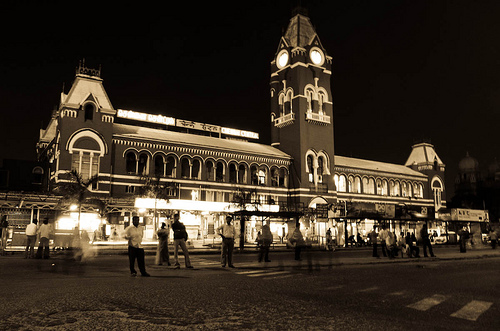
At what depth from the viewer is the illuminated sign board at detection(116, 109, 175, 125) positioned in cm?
4775

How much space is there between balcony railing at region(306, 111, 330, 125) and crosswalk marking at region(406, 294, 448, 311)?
44.2 meters

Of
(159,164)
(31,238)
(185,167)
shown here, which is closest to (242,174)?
(185,167)

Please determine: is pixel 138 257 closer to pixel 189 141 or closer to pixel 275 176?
pixel 189 141

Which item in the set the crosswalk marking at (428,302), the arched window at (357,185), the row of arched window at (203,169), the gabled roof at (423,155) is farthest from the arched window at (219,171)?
the gabled roof at (423,155)

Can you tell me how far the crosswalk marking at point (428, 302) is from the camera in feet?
27.9

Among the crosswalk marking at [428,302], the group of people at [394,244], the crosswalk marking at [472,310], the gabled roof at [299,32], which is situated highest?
the gabled roof at [299,32]

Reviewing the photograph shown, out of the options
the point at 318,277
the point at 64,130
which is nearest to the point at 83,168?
the point at 64,130

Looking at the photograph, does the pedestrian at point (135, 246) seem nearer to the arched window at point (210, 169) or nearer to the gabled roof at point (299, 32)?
the arched window at point (210, 169)

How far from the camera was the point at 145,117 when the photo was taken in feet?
161

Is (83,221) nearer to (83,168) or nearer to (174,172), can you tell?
(83,168)

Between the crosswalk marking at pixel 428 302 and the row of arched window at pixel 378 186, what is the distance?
149 ft

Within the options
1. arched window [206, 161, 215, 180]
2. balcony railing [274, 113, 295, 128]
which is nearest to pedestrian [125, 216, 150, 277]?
arched window [206, 161, 215, 180]

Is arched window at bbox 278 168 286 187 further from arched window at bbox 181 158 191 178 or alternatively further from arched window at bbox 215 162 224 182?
arched window at bbox 181 158 191 178

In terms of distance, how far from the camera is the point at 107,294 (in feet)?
30.3
